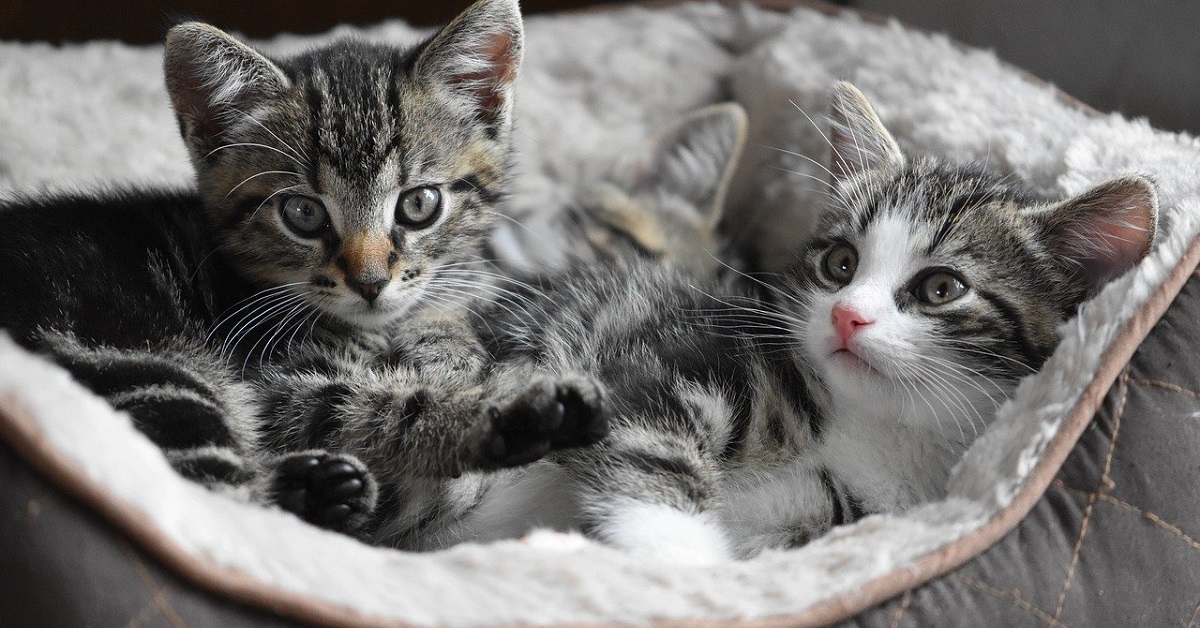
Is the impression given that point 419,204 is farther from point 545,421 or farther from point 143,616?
point 143,616

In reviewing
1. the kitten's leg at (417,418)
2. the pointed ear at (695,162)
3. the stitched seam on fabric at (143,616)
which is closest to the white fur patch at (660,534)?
the kitten's leg at (417,418)

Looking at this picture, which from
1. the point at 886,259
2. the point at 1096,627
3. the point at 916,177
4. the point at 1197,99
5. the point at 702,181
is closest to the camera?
the point at 1096,627

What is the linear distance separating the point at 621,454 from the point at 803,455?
0.83 feet

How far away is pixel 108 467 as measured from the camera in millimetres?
868

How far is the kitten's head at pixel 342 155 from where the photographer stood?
1270mm

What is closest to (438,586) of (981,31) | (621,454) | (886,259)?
(621,454)

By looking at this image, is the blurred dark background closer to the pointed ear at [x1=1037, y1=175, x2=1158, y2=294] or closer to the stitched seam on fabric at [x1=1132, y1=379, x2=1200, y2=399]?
the pointed ear at [x1=1037, y1=175, x2=1158, y2=294]

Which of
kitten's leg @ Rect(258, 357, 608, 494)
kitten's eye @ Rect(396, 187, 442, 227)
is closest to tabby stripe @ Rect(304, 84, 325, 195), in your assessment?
kitten's eye @ Rect(396, 187, 442, 227)

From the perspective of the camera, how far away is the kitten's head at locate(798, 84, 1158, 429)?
1.16 metres

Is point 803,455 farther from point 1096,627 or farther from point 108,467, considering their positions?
point 108,467

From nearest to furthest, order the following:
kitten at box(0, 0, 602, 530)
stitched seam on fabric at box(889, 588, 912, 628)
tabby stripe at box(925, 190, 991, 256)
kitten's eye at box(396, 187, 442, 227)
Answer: stitched seam on fabric at box(889, 588, 912, 628) < kitten at box(0, 0, 602, 530) < tabby stripe at box(925, 190, 991, 256) < kitten's eye at box(396, 187, 442, 227)

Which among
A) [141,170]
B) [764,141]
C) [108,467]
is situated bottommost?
[141,170]

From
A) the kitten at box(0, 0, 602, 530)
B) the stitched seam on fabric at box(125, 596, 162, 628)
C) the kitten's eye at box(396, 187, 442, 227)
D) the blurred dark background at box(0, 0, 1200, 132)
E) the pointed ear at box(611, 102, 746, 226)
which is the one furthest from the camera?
the pointed ear at box(611, 102, 746, 226)

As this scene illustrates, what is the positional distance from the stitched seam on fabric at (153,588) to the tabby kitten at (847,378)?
46 centimetres
